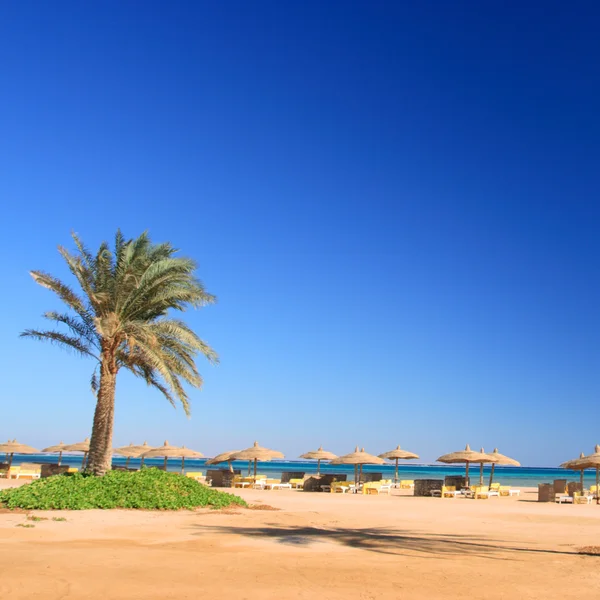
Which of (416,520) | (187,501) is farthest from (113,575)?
(416,520)

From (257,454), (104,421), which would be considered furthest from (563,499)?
(104,421)

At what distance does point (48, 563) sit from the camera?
7777mm

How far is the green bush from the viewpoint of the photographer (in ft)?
45.8

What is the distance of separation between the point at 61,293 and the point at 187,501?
6.83m

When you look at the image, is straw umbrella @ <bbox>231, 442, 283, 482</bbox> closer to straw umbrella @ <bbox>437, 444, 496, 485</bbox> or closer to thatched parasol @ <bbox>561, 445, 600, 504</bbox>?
straw umbrella @ <bbox>437, 444, 496, 485</bbox>

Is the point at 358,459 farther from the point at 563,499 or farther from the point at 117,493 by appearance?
the point at 117,493

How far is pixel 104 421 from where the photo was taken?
54.6ft

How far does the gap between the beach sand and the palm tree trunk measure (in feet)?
9.76

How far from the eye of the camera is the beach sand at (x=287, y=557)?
6758 millimetres

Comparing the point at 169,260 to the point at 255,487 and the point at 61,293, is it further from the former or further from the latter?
the point at 255,487

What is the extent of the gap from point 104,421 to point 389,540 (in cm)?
912

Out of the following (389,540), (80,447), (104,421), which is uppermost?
(104,421)

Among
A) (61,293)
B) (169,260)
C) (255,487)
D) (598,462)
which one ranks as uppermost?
(169,260)

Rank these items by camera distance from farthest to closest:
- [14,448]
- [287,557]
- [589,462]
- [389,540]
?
[14,448] → [589,462] → [389,540] → [287,557]
